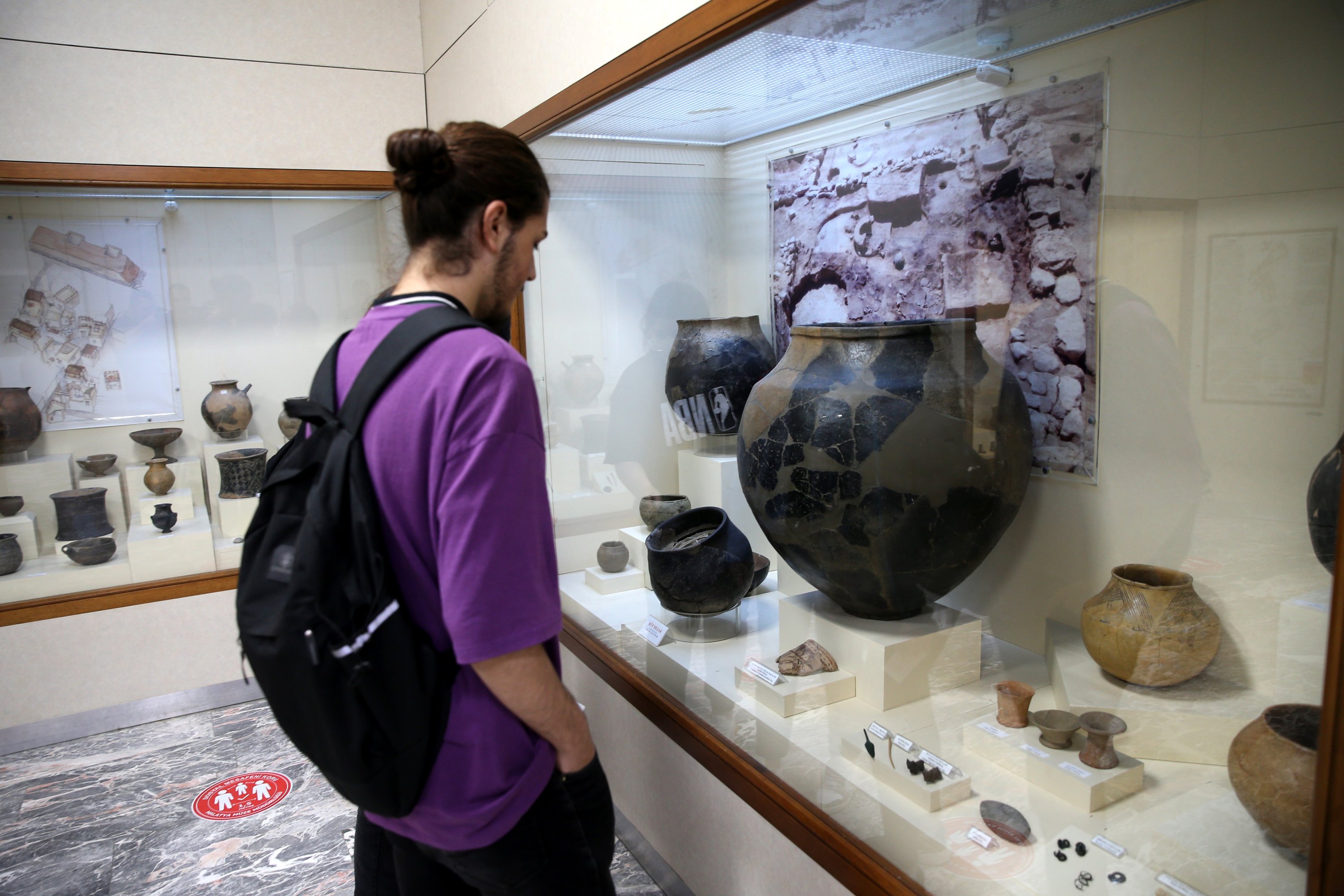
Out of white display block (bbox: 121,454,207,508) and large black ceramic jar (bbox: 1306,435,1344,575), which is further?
white display block (bbox: 121,454,207,508)

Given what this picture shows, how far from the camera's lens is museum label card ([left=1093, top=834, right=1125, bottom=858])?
3.67ft

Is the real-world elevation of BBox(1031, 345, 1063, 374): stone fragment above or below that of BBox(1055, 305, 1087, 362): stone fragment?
below

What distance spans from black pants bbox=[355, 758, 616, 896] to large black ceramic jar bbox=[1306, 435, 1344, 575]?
86 centimetres

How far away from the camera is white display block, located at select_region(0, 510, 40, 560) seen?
10.1 feet

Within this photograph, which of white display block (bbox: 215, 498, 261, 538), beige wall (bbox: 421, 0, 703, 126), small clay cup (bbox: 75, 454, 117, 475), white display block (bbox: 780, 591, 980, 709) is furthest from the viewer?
white display block (bbox: 215, 498, 261, 538)

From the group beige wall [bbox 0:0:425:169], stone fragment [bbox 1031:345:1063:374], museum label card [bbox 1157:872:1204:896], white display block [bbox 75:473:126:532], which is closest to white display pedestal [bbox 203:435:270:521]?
white display block [bbox 75:473:126:532]

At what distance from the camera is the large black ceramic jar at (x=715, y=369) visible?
198cm

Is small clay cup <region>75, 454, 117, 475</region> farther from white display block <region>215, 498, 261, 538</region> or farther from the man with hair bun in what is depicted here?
the man with hair bun

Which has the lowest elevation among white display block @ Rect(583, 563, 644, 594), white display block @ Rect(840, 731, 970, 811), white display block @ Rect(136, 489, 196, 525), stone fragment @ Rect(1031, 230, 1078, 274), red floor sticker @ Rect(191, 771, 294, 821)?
red floor sticker @ Rect(191, 771, 294, 821)

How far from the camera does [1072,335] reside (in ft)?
4.09

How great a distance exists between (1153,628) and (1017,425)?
0.37 meters

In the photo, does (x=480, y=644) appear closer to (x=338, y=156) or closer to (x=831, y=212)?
(x=831, y=212)

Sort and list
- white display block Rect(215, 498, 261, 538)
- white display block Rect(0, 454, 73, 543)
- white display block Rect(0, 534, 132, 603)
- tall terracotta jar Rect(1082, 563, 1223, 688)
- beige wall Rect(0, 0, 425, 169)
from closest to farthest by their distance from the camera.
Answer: tall terracotta jar Rect(1082, 563, 1223, 688)
beige wall Rect(0, 0, 425, 169)
white display block Rect(0, 534, 132, 603)
white display block Rect(0, 454, 73, 543)
white display block Rect(215, 498, 261, 538)

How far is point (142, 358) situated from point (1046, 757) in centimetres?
334
